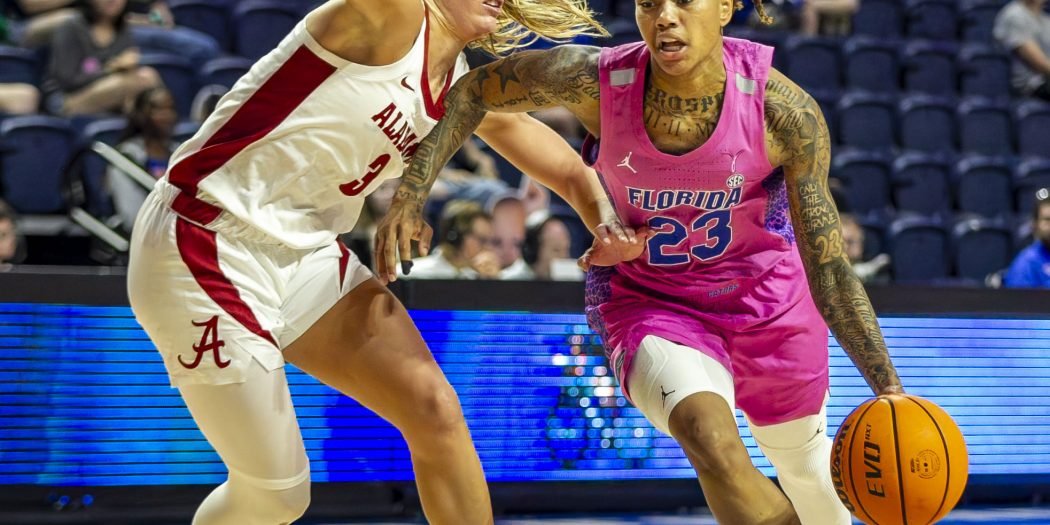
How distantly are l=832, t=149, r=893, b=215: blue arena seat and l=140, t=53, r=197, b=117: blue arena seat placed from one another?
4.58 m

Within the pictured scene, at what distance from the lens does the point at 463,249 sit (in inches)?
238

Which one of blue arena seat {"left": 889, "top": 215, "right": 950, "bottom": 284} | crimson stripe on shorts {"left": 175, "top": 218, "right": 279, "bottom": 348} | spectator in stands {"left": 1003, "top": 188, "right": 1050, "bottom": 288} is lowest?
blue arena seat {"left": 889, "top": 215, "right": 950, "bottom": 284}

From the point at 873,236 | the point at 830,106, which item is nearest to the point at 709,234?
the point at 873,236

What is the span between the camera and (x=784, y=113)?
312cm

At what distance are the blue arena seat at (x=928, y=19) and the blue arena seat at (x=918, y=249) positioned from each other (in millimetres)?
3425

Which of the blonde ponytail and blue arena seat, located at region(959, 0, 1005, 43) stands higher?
the blonde ponytail

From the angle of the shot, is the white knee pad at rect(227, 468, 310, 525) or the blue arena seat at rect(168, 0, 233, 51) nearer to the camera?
the white knee pad at rect(227, 468, 310, 525)

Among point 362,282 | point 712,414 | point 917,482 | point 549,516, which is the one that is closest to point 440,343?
point 549,516

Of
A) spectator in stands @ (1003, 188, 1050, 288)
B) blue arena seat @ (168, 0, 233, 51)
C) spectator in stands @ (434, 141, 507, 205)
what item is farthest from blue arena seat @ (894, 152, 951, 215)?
blue arena seat @ (168, 0, 233, 51)

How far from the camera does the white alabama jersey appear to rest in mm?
2881

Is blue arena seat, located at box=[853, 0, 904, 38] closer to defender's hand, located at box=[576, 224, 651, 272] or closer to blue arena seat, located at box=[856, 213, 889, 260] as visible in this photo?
blue arena seat, located at box=[856, 213, 889, 260]

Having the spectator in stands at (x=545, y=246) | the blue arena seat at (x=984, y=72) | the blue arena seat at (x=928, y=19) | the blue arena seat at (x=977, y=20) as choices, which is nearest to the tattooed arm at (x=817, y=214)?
the spectator in stands at (x=545, y=246)

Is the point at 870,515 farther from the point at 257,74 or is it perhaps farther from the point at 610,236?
the point at 257,74

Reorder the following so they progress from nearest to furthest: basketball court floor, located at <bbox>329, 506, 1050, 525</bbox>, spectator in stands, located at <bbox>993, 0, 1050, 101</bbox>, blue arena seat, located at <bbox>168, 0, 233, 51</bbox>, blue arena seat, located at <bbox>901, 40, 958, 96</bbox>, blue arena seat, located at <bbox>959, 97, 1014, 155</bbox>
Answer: basketball court floor, located at <bbox>329, 506, 1050, 525</bbox>
blue arena seat, located at <bbox>168, 0, 233, 51</bbox>
blue arena seat, located at <bbox>959, 97, 1014, 155</bbox>
blue arena seat, located at <bbox>901, 40, 958, 96</bbox>
spectator in stands, located at <bbox>993, 0, 1050, 101</bbox>
